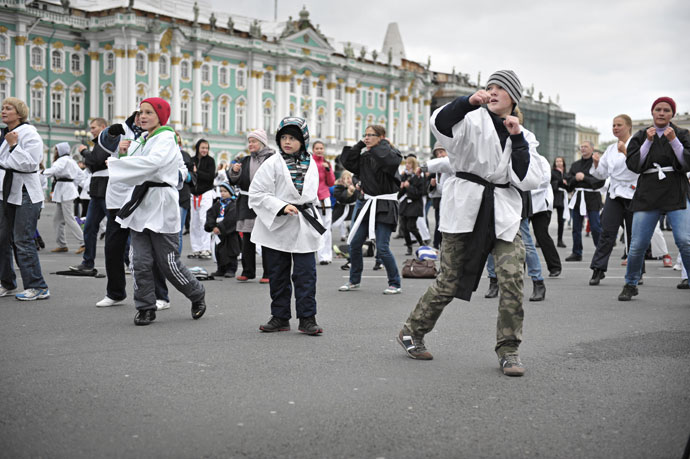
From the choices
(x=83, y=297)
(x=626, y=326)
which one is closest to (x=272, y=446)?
(x=626, y=326)

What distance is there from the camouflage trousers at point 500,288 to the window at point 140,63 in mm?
56758

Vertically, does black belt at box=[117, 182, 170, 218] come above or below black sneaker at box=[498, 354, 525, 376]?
above

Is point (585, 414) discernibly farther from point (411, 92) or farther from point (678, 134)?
point (411, 92)

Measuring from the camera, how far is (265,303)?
28.1ft

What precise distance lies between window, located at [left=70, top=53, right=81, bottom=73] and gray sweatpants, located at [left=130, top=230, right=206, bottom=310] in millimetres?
55280

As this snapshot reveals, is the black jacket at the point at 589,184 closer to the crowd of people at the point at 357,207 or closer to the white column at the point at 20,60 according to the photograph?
the crowd of people at the point at 357,207

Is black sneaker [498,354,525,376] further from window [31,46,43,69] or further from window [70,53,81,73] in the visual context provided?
window [70,53,81,73]

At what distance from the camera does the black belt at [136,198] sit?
23.0ft

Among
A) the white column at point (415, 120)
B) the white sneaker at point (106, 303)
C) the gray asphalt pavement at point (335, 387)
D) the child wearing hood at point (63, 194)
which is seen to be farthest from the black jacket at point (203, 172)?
the white column at point (415, 120)

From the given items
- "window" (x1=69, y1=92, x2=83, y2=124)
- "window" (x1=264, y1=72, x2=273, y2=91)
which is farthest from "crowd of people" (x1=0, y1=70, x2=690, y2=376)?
"window" (x1=264, y1=72, x2=273, y2=91)

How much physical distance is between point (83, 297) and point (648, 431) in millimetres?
6432

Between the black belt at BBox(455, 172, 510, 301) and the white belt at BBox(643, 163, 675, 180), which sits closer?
the black belt at BBox(455, 172, 510, 301)

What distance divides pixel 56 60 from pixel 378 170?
53.4 metres

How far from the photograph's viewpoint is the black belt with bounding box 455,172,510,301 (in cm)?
531
